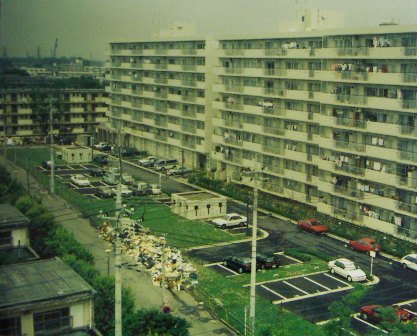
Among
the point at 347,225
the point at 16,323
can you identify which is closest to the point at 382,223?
the point at 347,225

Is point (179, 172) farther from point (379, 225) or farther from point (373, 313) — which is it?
point (373, 313)

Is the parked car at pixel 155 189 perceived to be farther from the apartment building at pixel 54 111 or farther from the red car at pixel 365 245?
the apartment building at pixel 54 111

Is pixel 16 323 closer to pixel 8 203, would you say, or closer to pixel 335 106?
pixel 8 203

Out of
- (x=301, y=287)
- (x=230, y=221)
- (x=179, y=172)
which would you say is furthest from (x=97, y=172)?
(x=301, y=287)

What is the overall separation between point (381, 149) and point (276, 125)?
5640 millimetres

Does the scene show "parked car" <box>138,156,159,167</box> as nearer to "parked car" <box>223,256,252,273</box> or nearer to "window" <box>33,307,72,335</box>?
"parked car" <box>223,256,252,273</box>

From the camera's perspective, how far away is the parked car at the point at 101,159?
2897 centimetres

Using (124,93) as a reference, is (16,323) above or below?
below

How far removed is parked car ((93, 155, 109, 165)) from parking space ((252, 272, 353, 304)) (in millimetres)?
16427

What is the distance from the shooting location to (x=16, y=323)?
27.8ft

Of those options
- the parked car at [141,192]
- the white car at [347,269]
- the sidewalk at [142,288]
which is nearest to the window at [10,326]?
the sidewalk at [142,288]

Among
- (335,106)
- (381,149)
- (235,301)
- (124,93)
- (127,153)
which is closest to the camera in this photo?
(235,301)

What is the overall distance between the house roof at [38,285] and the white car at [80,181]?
13.8 m

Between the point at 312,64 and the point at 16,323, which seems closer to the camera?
the point at 16,323
